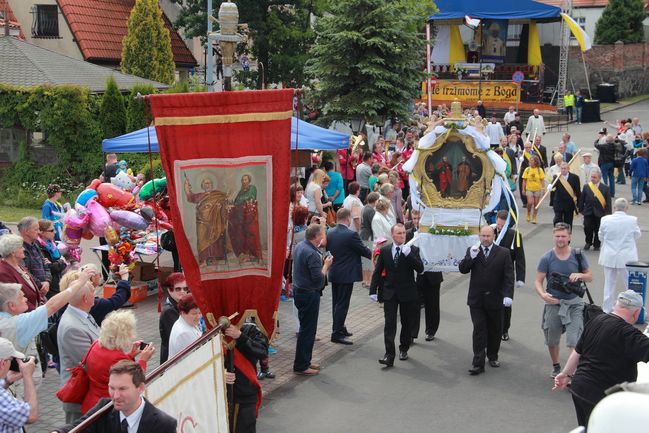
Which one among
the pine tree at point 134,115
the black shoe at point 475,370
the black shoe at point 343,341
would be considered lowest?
the black shoe at point 475,370

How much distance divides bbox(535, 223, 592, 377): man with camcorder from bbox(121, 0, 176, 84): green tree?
22249 mm

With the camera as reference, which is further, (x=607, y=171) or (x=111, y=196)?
(x=607, y=171)

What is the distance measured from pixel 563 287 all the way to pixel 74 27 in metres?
26.6

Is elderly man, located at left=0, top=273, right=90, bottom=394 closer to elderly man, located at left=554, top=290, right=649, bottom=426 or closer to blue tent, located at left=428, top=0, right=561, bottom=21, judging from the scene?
elderly man, located at left=554, top=290, right=649, bottom=426

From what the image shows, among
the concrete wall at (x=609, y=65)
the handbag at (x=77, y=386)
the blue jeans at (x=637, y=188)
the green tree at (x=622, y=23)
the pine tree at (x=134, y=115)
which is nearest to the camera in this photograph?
the handbag at (x=77, y=386)

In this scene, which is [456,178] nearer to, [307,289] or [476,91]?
[307,289]

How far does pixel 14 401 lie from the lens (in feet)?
19.3

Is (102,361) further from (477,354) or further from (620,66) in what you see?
(620,66)

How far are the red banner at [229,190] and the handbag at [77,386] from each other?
118 cm

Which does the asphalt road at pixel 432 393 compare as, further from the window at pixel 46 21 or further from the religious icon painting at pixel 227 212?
the window at pixel 46 21

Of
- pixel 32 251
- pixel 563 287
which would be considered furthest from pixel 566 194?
pixel 32 251

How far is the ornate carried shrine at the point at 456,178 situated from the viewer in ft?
43.0

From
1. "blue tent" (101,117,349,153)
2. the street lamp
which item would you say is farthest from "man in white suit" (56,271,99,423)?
"blue tent" (101,117,349,153)

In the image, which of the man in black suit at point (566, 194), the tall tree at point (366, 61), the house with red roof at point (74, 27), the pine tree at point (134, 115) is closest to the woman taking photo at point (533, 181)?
the man in black suit at point (566, 194)
